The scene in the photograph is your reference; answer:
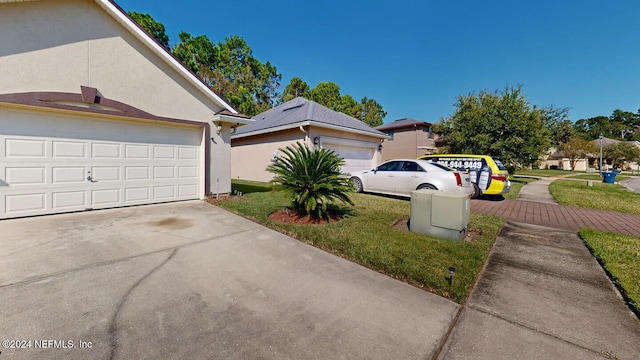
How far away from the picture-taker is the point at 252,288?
3.02 metres

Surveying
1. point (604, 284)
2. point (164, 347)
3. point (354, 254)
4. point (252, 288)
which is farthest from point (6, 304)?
point (604, 284)

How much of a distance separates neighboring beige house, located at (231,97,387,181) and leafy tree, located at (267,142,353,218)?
16.3ft

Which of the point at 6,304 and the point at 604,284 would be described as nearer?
the point at 6,304

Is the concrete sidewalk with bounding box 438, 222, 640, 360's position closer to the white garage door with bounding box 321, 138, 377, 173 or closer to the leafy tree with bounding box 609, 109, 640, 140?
the white garage door with bounding box 321, 138, 377, 173

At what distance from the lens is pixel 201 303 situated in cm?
269

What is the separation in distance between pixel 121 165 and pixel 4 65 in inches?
111

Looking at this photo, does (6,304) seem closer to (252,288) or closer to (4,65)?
(252,288)

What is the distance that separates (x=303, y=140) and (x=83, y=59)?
308 inches

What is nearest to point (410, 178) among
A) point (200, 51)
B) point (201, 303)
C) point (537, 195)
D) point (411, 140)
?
point (537, 195)

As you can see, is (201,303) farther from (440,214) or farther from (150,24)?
(150,24)

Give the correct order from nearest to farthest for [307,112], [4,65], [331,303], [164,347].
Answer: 1. [164,347]
2. [331,303]
3. [4,65]
4. [307,112]

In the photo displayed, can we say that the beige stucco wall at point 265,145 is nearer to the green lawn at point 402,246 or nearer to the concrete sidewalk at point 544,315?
the green lawn at point 402,246

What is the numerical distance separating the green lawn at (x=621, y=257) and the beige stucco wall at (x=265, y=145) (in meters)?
9.50

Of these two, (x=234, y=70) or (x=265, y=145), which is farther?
(x=234, y=70)
